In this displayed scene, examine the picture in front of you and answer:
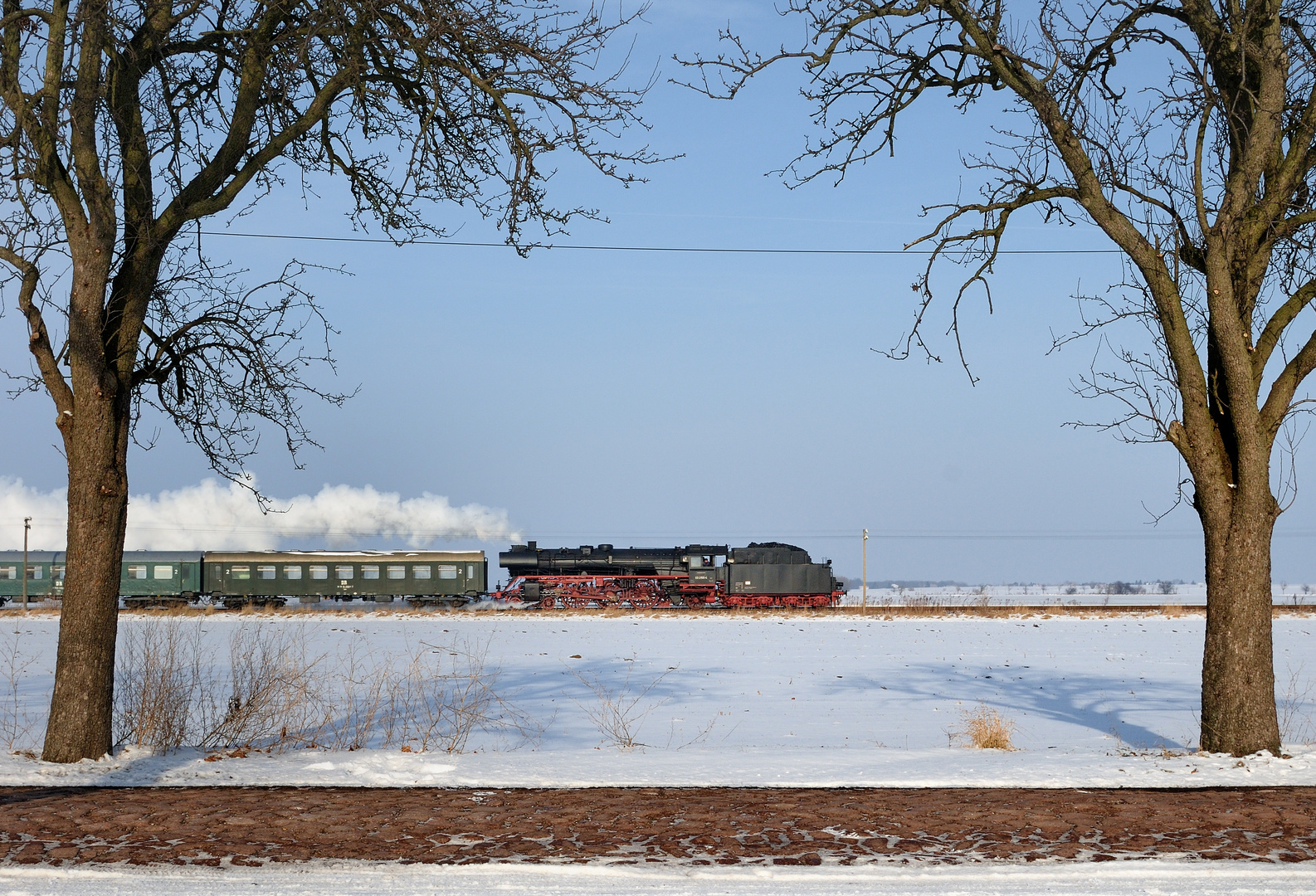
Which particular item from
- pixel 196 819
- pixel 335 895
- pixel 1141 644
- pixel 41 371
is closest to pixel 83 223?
pixel 41 371

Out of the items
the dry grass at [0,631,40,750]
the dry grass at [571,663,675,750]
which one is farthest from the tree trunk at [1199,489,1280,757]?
the dry grass at [0,631,40,750]

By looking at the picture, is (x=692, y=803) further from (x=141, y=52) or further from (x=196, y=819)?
(x=141, y=52)

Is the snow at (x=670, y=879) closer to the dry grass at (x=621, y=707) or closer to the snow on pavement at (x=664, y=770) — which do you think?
the snow on pavement at (x=664, y=770)

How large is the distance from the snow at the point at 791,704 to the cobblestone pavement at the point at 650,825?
0.45 metres

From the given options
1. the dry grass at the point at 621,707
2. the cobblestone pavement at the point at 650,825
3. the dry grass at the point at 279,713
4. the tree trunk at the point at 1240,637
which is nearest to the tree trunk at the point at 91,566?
the dry grass at the point at 279,713

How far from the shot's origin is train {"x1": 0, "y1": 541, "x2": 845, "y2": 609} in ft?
152

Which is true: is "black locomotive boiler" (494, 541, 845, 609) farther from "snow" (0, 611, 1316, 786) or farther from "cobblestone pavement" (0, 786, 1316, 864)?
"cobblestone pavement" (0, 786, 1316, 864)

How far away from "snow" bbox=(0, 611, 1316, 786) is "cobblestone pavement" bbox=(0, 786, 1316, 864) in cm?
45

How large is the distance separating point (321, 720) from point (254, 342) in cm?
509

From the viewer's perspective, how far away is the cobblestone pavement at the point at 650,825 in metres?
5.22

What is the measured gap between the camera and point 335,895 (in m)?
4.61

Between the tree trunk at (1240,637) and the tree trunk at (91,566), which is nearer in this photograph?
the tree trunk at (91,566)

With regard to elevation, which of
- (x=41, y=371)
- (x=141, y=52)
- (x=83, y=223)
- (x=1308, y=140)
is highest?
(x=141, y=52)

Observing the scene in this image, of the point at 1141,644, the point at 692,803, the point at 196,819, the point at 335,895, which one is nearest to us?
the point at 335,895
